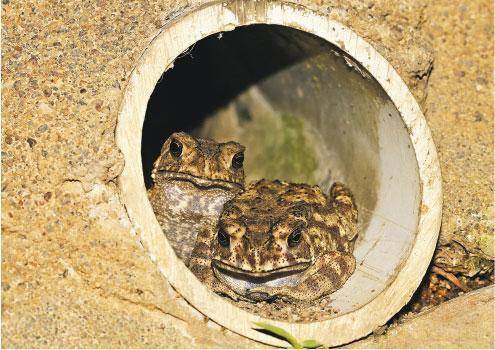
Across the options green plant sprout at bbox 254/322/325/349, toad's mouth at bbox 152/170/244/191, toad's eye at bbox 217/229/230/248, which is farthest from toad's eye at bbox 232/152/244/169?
green plant sprout at bbox 254/322/325/349

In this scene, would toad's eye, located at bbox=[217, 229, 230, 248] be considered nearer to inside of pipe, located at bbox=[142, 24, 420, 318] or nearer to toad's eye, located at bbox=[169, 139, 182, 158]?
toad's eye, located at bbox=[169, 139, 182, 158]

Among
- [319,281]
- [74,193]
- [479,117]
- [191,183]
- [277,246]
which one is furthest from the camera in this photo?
[479,117]

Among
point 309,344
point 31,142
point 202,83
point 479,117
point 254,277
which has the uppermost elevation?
point 202,83

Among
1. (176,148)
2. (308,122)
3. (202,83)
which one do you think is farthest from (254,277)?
(202,83)

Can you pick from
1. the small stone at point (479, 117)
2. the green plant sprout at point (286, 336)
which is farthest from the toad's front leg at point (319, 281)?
the small stone at point (479, 117)

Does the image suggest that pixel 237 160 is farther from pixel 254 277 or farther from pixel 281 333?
pixel 281 333

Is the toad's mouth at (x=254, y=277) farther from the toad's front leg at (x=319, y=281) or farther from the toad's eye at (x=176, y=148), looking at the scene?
the toad's eye at (x=176, y=148)

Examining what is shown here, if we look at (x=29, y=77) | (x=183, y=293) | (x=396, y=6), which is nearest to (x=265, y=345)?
(x=183, y=293)
